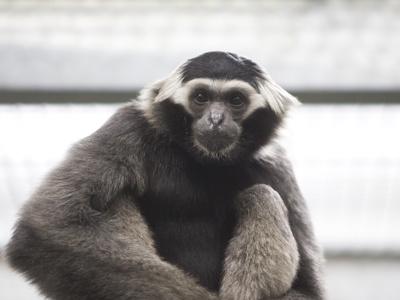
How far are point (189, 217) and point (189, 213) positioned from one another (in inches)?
1.6

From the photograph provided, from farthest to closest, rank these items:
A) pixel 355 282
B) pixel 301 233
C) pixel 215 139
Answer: pixel 355 282 < pixel 301 233 < pixel 215 139

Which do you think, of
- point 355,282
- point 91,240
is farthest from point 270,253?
point 355,282

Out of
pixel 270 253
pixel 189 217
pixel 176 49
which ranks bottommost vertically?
pixel 270 253

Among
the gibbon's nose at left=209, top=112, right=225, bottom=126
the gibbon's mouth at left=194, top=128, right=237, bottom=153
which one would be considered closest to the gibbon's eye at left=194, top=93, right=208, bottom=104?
the gibbon's nose at left=209, top=112, right=225, bottom=126

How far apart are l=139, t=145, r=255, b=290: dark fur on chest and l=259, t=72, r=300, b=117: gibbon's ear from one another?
955 millimetres

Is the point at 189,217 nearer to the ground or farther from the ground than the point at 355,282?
farther from the ground

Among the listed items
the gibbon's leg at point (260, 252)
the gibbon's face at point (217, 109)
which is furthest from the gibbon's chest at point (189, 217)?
the gibbon's face at point (217, 109)

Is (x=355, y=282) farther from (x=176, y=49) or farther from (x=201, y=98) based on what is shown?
(x=201, y=98)

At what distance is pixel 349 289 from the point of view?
1373 centimetres

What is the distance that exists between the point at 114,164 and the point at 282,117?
2.05 metres

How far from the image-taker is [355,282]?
13.7 metres

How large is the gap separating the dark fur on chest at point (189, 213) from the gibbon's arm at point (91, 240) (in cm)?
25

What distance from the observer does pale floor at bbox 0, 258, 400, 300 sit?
1352cm

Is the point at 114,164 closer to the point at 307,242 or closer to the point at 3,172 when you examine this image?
the point at 307,242
